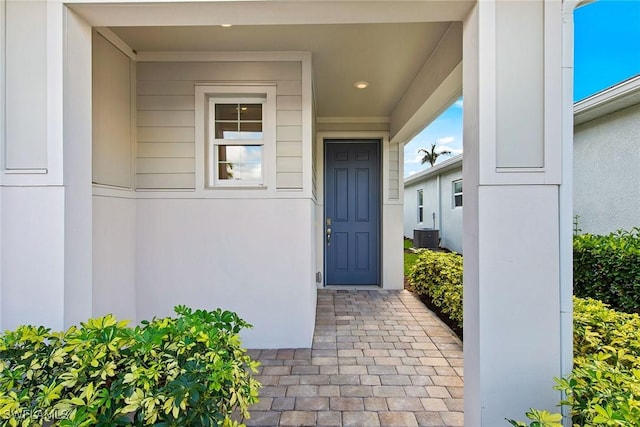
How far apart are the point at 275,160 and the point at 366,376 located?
82.6 inches

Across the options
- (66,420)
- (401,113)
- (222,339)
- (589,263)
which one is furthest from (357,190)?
(66,420)

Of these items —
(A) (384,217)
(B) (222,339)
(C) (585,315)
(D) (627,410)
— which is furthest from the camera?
(A) (384,217)

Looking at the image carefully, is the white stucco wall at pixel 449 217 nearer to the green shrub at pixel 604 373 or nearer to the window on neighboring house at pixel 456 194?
the window on neighboring house at pixel 456 194

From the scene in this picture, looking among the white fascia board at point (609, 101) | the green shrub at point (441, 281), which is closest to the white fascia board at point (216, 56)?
the green shrub at point (441, 281)

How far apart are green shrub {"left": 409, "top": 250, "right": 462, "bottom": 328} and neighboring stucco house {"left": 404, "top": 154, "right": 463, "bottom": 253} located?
4347mm

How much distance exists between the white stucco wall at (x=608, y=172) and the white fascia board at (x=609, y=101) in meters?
0.13

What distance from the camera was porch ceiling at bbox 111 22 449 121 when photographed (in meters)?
2.71

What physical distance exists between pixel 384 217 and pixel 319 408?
363cm

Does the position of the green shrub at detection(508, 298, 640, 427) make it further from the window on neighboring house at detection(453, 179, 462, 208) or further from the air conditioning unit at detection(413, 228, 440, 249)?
the air conditioning unit at detection(413, 228, 440, 249)

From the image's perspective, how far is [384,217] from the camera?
17.7 feet

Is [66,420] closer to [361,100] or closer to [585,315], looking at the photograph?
[585,315]

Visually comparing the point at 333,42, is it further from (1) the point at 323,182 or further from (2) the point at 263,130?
(1) the point at 323,182

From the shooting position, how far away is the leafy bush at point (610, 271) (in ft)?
10.00

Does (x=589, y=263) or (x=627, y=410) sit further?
(x=589, y=263)
